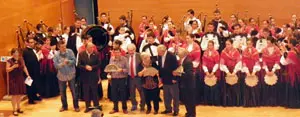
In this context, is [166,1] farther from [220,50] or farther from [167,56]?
[167,56]

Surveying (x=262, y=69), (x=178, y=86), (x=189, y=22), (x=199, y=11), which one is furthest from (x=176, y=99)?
(x=199, y=11)

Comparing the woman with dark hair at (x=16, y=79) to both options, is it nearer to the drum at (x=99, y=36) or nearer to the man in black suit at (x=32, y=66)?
the man in black suit at (x=32, y=66)

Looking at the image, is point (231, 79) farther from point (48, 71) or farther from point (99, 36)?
point (48, 71)

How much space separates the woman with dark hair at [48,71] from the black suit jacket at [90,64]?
1.47 meters

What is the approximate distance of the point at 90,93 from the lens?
11.6 m

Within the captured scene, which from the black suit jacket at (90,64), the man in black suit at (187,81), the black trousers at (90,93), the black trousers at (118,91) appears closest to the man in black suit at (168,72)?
the man in black suit at (187,81)

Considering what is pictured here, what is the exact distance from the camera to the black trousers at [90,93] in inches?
449

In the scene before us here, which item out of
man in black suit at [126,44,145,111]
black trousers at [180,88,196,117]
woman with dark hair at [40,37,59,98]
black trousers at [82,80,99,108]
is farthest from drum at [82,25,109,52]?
black trousers at [180,88,196,117]

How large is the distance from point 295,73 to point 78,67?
424 centimetres

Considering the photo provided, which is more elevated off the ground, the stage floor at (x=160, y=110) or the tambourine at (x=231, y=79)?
the tambourine at (x=231, y=79)

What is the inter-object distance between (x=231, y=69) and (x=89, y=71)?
2809 millimetres

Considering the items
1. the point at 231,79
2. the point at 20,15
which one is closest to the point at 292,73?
the point at 231,79

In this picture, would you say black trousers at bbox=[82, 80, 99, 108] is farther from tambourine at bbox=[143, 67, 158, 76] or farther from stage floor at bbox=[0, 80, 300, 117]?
tambourine at bbox=[143, 67, 158, 76]

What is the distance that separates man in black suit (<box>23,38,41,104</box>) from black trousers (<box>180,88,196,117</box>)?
3333mm
